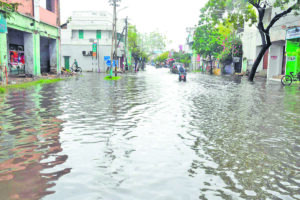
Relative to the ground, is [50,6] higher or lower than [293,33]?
higher

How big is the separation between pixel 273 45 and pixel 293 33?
7.63m

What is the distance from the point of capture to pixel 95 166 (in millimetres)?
4602

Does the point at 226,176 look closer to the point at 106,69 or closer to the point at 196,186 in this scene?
the point at 196,186

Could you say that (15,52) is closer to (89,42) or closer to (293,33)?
(293,33)

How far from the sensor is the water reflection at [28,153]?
382 centimetres

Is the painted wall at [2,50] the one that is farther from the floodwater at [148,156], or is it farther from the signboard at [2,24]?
the floodwater at [148,156]

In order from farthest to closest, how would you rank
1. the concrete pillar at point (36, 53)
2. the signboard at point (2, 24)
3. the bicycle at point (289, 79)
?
the concrete pillar at point (36, 53) < the bicycle at point (289, 79) < the signboard at point (2, 24)

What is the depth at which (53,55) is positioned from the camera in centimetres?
3064

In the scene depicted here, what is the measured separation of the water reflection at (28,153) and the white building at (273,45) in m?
26.3

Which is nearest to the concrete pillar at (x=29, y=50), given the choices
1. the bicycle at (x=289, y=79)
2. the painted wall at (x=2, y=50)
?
the painted wall at (x=2, y=50)

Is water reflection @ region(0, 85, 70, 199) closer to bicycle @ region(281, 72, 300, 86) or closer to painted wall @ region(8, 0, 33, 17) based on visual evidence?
painted wall @ region(8, 0, 33, 17)

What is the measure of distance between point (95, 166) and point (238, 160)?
2.23 m

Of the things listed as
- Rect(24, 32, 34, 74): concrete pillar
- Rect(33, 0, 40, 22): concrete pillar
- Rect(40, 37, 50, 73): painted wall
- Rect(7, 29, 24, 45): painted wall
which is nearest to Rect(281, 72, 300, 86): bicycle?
Rect(24, 32, 34, 74): concrete pillar

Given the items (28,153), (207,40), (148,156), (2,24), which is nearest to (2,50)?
(2,24)
